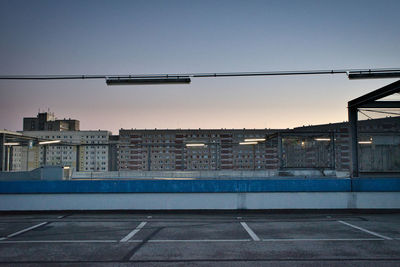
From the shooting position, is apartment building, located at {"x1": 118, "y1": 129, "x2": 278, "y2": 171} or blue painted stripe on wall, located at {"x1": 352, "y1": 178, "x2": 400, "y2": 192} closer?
blue painted stripe on wall, located at {"x1": 352, "y1": 178, "x2": 400, "y2": 192}

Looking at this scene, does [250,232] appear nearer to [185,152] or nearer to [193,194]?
[193,194]

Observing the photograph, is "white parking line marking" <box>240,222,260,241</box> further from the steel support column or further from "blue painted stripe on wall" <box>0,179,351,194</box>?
the steel support column

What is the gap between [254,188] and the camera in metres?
15.1

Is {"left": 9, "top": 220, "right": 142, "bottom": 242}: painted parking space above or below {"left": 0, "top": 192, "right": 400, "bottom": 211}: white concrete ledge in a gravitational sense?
below

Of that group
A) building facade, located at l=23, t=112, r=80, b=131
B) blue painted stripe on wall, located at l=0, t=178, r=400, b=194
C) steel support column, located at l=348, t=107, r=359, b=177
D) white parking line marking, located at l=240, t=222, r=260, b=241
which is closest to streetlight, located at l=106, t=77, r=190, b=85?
blue painted stripe on wall, located at l=0, t=178, r=400, b=194

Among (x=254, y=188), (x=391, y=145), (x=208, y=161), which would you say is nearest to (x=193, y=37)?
(x=254, y=188)

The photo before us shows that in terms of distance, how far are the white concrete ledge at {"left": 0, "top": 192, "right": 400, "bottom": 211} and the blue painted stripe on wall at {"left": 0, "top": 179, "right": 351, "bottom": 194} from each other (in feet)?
0.65

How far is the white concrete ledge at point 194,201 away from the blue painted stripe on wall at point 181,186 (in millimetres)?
198

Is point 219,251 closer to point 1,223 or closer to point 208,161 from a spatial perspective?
point 1,223

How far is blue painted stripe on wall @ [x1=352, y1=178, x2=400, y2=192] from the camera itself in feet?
49.5

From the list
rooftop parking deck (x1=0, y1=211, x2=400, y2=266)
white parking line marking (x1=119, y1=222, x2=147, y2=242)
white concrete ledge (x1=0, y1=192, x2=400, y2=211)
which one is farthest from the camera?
white concrete ledge (x1=0, y1=192, x2=400, y2=211)

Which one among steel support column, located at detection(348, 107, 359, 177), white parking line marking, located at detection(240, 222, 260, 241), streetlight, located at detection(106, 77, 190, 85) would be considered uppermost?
streetlight, located at detection(106, 77, 190, 85)

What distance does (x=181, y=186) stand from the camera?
15180 mm

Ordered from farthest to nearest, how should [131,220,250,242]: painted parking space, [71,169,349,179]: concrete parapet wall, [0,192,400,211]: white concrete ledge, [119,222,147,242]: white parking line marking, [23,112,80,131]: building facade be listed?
[23,112,80,131]: building facade < [71,169,349,179]: concrete parapet wall < [0,192,400,211]: white concrete ledge < [131,220,250,242]: painted parking space < [119,222,147,242]: white parking line marking
